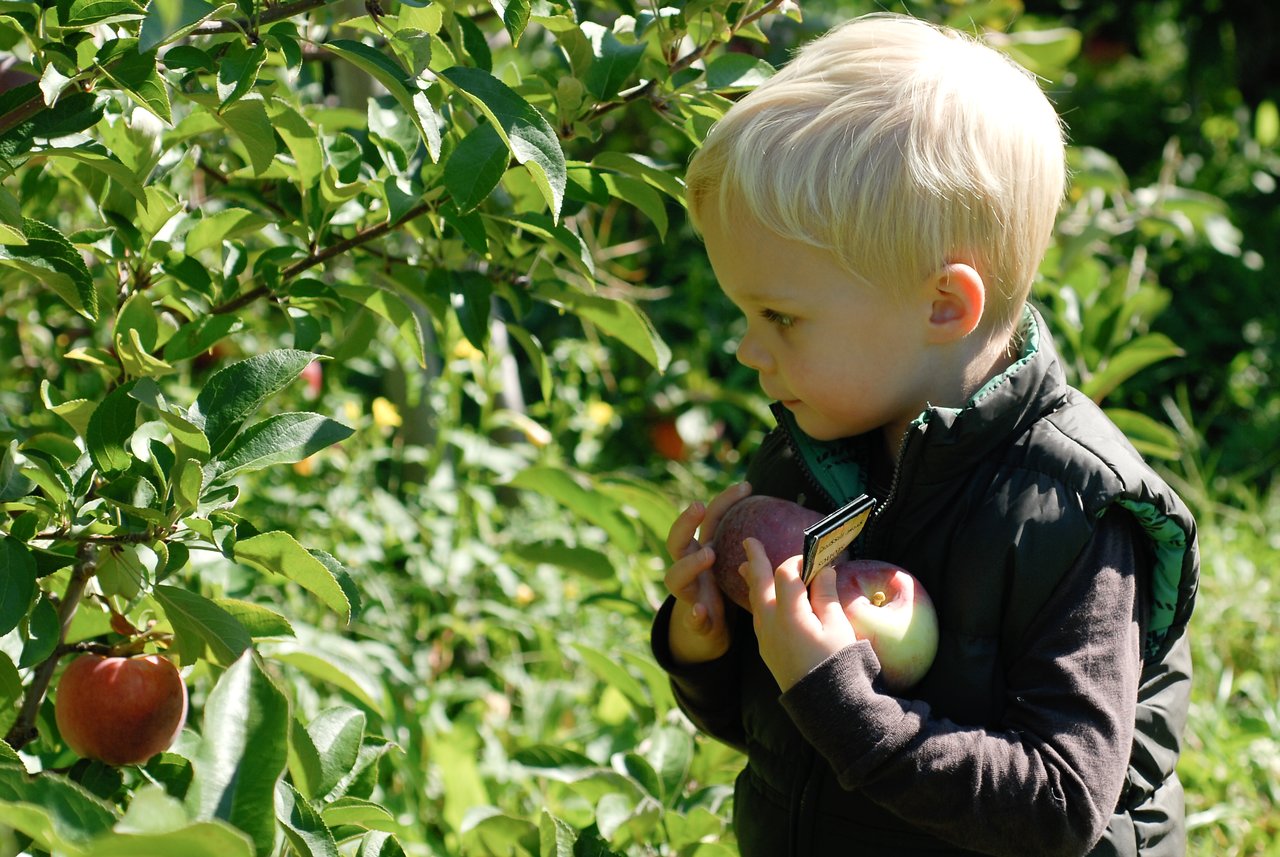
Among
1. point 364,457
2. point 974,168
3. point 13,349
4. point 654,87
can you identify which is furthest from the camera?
point 364,457

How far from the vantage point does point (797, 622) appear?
1012 mm

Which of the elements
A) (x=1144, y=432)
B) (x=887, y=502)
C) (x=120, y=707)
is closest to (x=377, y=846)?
(x=120, y=707)

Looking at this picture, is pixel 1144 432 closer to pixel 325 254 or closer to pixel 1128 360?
pixel 1128 360

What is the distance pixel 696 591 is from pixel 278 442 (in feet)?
1.34

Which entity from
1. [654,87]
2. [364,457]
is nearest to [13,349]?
[364,457]

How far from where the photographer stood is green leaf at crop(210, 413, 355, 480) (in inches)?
39.9

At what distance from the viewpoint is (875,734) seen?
99 cm

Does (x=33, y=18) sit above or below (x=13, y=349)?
above

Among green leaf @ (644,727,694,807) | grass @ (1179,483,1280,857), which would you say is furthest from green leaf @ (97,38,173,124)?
grass @ (1179,483,1280,857)

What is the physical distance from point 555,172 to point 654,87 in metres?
0.29

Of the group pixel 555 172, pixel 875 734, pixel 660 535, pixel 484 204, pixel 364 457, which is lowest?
pixel 364 457

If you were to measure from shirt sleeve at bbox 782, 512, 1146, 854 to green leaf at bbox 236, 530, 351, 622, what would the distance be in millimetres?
352

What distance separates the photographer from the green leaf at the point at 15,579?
93cm

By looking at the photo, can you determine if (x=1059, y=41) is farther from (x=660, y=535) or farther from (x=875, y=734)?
(x=875, y=734)
